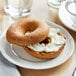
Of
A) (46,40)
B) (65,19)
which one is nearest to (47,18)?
(65,19)

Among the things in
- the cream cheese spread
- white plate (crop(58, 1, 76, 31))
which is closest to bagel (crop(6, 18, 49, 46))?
the cream cheese spread

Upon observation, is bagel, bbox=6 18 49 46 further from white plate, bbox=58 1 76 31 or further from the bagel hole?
white plate, bbox=58 1 76 31

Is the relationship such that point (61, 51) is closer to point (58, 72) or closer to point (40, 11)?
point (58, 72)

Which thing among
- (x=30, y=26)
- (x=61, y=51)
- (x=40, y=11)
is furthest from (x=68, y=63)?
(x=40, y=11)

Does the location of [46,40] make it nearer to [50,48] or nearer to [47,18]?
[50,48]

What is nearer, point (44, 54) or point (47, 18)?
point (44, 54)
